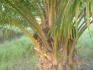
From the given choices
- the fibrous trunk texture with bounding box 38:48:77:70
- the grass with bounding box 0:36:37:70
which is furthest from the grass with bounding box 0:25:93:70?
the fibrous trunk texture with bounding box 38:48:77:70

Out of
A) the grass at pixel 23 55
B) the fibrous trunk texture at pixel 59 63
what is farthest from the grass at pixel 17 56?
the fibrous trunk texture at pixel 59 63

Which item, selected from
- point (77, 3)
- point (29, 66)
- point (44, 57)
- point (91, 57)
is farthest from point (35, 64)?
point (77, 3)

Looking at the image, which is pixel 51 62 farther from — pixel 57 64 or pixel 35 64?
pixel 35 64

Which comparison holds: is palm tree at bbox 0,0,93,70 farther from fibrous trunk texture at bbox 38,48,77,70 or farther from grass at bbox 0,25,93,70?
grass at bbox 0,25,93,70

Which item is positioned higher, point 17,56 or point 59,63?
point 17,56

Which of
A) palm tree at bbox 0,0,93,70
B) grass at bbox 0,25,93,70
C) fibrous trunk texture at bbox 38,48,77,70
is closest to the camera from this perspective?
palm tree at bbox 0,0,93,70

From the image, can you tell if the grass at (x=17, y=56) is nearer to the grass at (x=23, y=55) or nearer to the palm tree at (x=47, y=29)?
the grass at (x=23, y=55)

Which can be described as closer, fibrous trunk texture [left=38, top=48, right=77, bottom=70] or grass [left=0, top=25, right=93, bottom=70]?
fibrous trunk texture [left=38, top=48, right=77, bottom=70]

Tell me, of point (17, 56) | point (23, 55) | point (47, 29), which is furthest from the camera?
point (23, 55)

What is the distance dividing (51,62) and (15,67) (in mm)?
2292

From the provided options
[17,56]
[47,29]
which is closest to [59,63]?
[47,29]

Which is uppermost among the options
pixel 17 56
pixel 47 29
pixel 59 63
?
pixel 47 29

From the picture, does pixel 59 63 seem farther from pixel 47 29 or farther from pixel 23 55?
pixel 23 55

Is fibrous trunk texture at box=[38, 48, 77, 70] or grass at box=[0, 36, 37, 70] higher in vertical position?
grass at box=[0, 36, 37, 70]
